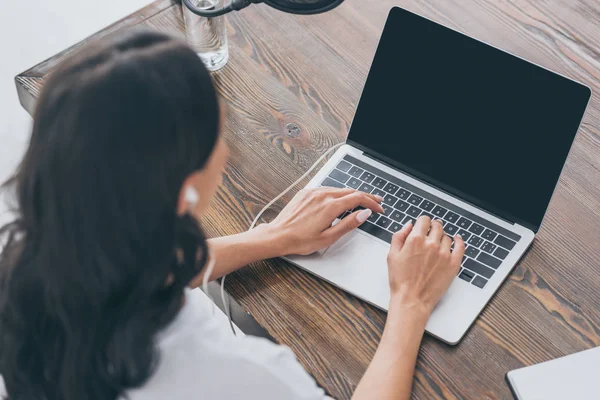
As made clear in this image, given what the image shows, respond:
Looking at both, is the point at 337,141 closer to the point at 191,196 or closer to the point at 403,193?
the point at 403,193

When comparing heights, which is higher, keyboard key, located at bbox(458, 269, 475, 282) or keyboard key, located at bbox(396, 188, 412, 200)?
keyboard key, located at bbox(396, 188, 412, 200)

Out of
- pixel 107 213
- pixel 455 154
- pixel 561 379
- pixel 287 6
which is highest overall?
pixel 107 213

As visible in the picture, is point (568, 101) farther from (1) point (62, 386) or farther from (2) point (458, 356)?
(1) point (62, 386)

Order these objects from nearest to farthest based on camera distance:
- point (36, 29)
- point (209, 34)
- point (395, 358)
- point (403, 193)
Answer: point (395, 358), point (403, 193), point (209, 34), point (36, 29)

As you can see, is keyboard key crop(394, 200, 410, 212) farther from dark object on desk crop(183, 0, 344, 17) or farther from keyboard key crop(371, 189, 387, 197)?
dark object on desk crop(183, 0, 344, 17)

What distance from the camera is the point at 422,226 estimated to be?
1079 mm

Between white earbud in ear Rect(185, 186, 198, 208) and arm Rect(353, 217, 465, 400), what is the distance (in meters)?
0.35

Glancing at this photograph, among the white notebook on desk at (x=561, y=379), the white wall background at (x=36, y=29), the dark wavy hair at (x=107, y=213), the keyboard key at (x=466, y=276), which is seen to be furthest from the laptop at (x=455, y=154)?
the white wall background at (x=36, y=29)

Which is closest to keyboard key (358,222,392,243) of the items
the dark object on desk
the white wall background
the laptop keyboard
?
the laptop keyboard

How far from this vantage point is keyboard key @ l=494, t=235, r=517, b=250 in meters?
1.09

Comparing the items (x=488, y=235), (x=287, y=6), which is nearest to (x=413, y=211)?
(x=488, y=235)

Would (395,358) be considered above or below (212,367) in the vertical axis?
below

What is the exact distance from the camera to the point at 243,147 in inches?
49.3

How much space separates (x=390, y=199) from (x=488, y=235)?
0.53ft
